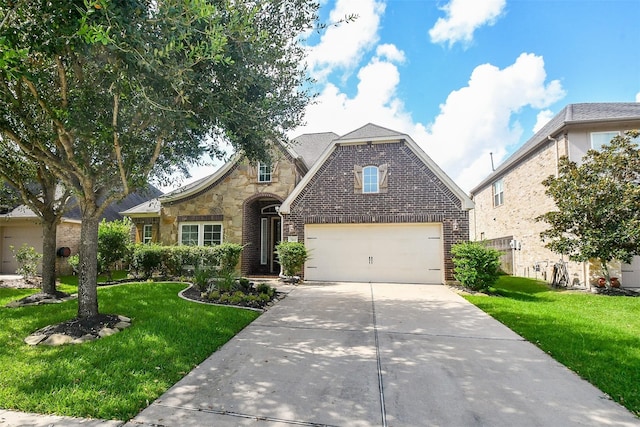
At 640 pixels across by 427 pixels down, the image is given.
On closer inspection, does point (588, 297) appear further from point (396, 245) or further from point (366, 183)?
point (366, 183)

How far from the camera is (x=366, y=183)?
40.7 feet

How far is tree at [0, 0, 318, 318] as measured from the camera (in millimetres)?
3965

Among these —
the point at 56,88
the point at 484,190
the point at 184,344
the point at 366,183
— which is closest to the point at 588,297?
the point at 366,183

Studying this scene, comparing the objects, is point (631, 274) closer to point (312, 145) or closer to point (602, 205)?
point (602, 205)

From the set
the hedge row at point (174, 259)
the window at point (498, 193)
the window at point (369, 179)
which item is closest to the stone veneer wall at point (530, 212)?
the window at point (498, 193)

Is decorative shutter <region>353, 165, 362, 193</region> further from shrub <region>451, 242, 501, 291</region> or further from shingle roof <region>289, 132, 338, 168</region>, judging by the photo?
shrub <region>451, 242, 501, 291</region>

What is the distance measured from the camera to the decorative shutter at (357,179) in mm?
12344

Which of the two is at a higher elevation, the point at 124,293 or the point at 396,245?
the point at 396,245

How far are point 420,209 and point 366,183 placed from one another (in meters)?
2.26

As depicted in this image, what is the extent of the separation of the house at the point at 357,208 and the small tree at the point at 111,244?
3.05 metres

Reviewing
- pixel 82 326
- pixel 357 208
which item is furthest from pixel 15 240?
pixel 357 208

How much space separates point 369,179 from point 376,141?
1506mm

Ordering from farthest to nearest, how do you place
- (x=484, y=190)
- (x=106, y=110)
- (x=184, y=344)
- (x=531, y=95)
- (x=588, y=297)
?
1. (x=484, y=190)
2. (x=531, y=95)
3. (x=588, y=297)
4. (x=106, y=110)
5. (x=184, y=344)

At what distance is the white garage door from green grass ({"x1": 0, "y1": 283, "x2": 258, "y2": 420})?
12.7 meters
